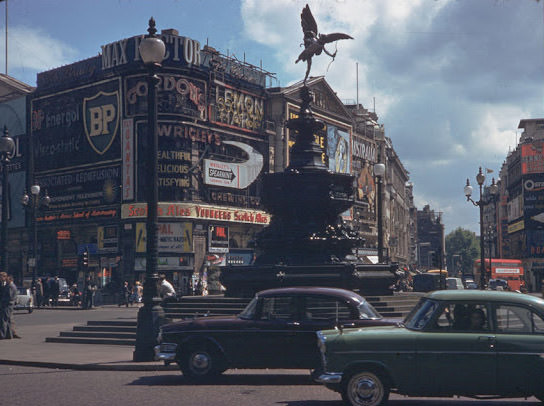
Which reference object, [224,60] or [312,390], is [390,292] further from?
[224,60]

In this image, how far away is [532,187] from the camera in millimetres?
99000

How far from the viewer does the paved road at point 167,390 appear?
397 inches

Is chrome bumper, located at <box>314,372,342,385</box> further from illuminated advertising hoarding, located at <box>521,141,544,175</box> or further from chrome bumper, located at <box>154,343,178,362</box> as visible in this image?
illuminated advertising hoarding, located at <box>521,141,544,175</box>

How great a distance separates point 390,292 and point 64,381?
11510mm

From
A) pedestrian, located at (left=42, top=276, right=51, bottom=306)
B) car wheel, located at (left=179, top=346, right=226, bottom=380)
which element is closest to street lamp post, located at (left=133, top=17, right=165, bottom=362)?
car wheel, located at (left=179, top=346, right=226, bottom=380)

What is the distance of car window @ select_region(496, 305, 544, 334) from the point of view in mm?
9125

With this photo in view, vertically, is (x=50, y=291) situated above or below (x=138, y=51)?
below

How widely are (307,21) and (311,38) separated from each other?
23.2 inches

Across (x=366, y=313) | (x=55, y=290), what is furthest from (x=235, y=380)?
(x=55, y=290)

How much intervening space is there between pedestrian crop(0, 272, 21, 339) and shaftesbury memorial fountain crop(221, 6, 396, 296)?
6.06 metres

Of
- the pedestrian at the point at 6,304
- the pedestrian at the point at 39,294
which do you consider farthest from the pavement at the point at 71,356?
the pedestrian at the point at 39,294

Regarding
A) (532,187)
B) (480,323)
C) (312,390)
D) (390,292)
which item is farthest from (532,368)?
(532,187)

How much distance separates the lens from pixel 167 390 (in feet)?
36.8

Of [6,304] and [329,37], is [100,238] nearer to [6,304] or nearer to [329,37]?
[6,304]
